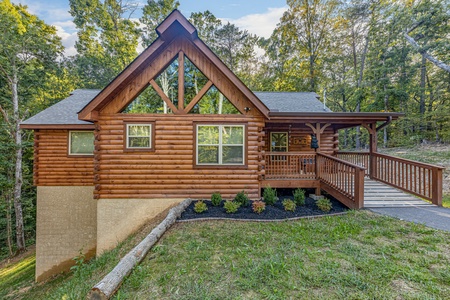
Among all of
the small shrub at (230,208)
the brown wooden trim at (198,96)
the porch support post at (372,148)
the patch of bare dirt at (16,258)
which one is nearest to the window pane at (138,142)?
the brown wooden trim at (198,96)

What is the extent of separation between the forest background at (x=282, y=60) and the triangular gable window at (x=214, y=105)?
11.6 meters

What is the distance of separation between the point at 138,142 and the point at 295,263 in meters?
5.57

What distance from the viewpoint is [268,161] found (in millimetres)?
8031

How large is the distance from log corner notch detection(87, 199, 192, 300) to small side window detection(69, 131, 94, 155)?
5223 millimetres

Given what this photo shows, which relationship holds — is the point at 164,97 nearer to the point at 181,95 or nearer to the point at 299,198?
the point at 181,95

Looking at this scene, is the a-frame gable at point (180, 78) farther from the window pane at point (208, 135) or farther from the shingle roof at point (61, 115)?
the shingle roof at point (61, 115)

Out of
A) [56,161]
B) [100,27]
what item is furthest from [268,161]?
[100,27]

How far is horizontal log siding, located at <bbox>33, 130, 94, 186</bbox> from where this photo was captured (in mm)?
7863

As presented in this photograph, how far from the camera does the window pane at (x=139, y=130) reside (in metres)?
6.50

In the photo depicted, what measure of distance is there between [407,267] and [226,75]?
19.9 feet

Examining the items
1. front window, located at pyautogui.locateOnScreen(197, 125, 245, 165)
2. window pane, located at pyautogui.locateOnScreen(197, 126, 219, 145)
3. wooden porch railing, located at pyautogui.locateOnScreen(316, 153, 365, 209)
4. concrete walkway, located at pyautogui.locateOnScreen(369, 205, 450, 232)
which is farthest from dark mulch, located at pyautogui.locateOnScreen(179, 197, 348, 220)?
window pane, located at pyautogui.locateOnScreen(197, 126, 219, 145)

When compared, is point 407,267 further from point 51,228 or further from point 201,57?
point 51,228

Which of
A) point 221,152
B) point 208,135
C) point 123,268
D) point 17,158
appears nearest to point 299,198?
point 221,152

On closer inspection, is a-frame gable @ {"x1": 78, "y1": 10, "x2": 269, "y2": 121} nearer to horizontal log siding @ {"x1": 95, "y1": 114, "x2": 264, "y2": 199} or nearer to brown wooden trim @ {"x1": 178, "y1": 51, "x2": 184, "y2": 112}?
brown wooden trim @ {"x1": 178, "y1": 51, "x2": 184, "y2": 112}
